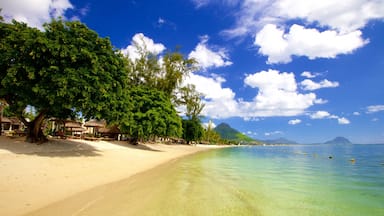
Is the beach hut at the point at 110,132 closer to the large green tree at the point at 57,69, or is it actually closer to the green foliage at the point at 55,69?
the large green tree at the point at 57,69

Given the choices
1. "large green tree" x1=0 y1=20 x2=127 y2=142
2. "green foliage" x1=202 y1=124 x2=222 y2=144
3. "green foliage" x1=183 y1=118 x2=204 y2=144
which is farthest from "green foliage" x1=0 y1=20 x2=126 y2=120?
"green foliage" x1=202 y1=124 x2=222 y2=144

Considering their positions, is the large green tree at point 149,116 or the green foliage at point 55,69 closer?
the green foliage at point 55,69

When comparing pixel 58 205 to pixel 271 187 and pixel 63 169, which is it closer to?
pixel 63 169

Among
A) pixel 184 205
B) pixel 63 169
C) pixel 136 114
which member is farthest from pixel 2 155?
pixel 136 114

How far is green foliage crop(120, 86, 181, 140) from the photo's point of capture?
31.1 meters

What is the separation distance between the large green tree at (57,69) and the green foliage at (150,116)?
1042 centimetres

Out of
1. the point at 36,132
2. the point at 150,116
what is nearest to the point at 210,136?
the point at 150,116

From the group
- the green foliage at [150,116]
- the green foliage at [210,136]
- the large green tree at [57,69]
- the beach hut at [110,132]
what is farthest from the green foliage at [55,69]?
the green foliage at [210,136]

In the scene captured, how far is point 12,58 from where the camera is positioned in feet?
57.4

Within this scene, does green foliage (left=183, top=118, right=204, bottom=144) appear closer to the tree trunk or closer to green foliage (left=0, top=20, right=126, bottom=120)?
the tree trunk

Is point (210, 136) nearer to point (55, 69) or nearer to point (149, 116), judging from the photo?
point (149, 116)

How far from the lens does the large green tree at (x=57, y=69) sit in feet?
55.2

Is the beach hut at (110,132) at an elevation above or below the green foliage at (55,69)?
below

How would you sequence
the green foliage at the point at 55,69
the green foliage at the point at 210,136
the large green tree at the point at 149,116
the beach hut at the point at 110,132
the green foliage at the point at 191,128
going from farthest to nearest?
the green foliage at the point at 210,136 → the green foliage at the point at 191,128 → the beach hut at the point at 110,132 → the large green tree at the point at 149,116 → the green foliage at the point at 55,69
